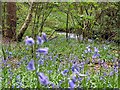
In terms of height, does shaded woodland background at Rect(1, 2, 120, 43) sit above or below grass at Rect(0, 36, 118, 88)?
above

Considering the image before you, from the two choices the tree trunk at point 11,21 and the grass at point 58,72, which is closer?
the grass at point 58,72

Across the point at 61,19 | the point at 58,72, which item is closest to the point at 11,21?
the point at 61,19

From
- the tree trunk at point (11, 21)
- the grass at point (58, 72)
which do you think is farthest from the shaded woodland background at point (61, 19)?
the grass at point (58, 72)

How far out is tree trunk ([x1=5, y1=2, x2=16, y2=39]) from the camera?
3175mm

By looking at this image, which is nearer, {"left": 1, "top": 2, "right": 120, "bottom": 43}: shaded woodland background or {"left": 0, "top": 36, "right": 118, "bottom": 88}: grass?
{"left": 0, "top": 36, "right": 118, "bottom": 88}: grass

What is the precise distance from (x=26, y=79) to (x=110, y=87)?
683 mm

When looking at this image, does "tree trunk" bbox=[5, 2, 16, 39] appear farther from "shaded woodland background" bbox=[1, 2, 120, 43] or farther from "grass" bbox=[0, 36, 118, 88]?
"grass" bbox=[0, 36, 118, 88]

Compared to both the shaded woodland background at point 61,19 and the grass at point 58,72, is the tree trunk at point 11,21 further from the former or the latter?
the grass at point 58,72

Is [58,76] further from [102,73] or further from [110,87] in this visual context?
[110,87]

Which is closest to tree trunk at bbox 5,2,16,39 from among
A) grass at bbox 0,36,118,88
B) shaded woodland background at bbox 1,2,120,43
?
shaded woodland background at bbox 1,2,120,43

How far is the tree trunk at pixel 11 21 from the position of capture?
3175 mm

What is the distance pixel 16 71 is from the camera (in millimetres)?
2186

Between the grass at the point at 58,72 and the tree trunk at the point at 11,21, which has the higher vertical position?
the tree trunk at the point at 11,21

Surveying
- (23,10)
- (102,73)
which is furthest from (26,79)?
(23,10)
